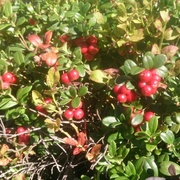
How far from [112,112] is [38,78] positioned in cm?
37

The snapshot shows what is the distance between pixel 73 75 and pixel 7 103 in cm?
30

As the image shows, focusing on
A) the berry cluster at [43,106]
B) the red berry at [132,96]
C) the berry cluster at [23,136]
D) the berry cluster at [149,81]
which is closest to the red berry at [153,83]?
the berry cluster at [149,81]

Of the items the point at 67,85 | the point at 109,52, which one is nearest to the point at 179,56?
the point at 109,52

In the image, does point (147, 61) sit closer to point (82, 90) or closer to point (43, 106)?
point (82, 90)

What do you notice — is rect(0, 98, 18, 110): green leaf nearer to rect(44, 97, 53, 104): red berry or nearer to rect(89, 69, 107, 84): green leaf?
rect(44, 97, 53, 104): red berry

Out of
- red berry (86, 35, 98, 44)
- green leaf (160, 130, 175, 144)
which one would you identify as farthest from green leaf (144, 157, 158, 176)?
red berry (86, 35, 98, 44)

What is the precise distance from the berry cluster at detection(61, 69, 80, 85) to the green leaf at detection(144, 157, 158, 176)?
16.9 inches

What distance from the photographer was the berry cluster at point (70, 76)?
1.72 metres

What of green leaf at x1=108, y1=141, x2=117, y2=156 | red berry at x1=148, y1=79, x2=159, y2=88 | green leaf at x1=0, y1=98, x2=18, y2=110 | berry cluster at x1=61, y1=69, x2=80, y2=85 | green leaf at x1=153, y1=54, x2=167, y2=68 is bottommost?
green leaf at x1=108, y1=141, x2=117, y2=156

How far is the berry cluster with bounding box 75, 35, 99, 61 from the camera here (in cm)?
184

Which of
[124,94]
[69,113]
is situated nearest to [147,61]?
[124,94]

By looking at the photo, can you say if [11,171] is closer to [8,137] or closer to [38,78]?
[8,137]

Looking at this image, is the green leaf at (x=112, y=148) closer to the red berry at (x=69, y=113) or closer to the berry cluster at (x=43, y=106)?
the red berry at (x=69, y=113)

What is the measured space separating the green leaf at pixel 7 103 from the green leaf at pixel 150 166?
1.96 ft
